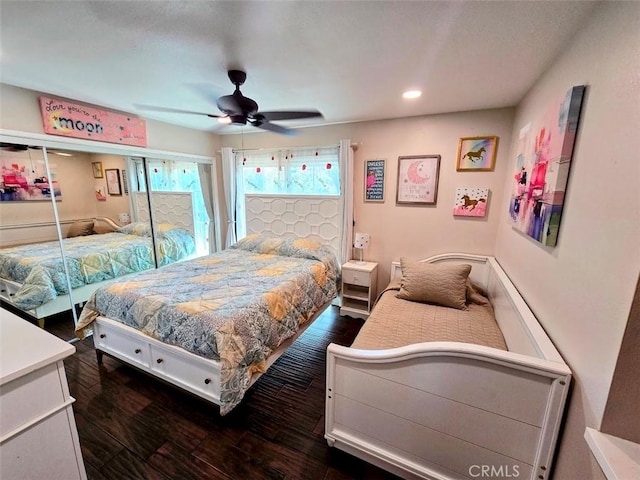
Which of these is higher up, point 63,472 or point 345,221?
point 345,221

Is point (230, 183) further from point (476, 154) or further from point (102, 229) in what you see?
point (476, 154)

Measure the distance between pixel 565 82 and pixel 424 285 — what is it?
1.59m

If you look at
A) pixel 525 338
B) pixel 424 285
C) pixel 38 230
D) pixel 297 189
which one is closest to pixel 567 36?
pixel 525 338

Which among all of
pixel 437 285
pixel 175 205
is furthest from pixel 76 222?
pixel 437 285

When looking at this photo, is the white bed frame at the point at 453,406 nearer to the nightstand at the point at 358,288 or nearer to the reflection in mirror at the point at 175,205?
the nightstand at the point at 358,288

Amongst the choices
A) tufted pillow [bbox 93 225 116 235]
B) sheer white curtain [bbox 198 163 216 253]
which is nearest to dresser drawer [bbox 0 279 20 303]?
tufted pillow [bbox 93 225 116 235]

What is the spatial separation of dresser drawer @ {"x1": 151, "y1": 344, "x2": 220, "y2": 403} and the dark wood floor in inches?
7.0

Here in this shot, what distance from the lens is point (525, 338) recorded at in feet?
4.43

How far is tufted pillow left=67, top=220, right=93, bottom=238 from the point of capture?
257cm

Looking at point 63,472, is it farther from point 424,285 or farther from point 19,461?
point 424,285

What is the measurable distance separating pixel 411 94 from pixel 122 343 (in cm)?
312

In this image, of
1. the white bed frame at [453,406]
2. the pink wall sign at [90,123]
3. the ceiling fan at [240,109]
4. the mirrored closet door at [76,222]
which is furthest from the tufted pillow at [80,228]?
the white bed frame at [453,406]

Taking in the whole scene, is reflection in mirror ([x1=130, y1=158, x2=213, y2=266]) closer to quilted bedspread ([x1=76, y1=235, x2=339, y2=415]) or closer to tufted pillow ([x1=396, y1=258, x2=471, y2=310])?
quilted bedspread ([x1=76, y1=235, x2=339, y2=415])

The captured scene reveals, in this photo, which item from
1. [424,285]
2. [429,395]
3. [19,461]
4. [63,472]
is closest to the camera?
[19,461]
